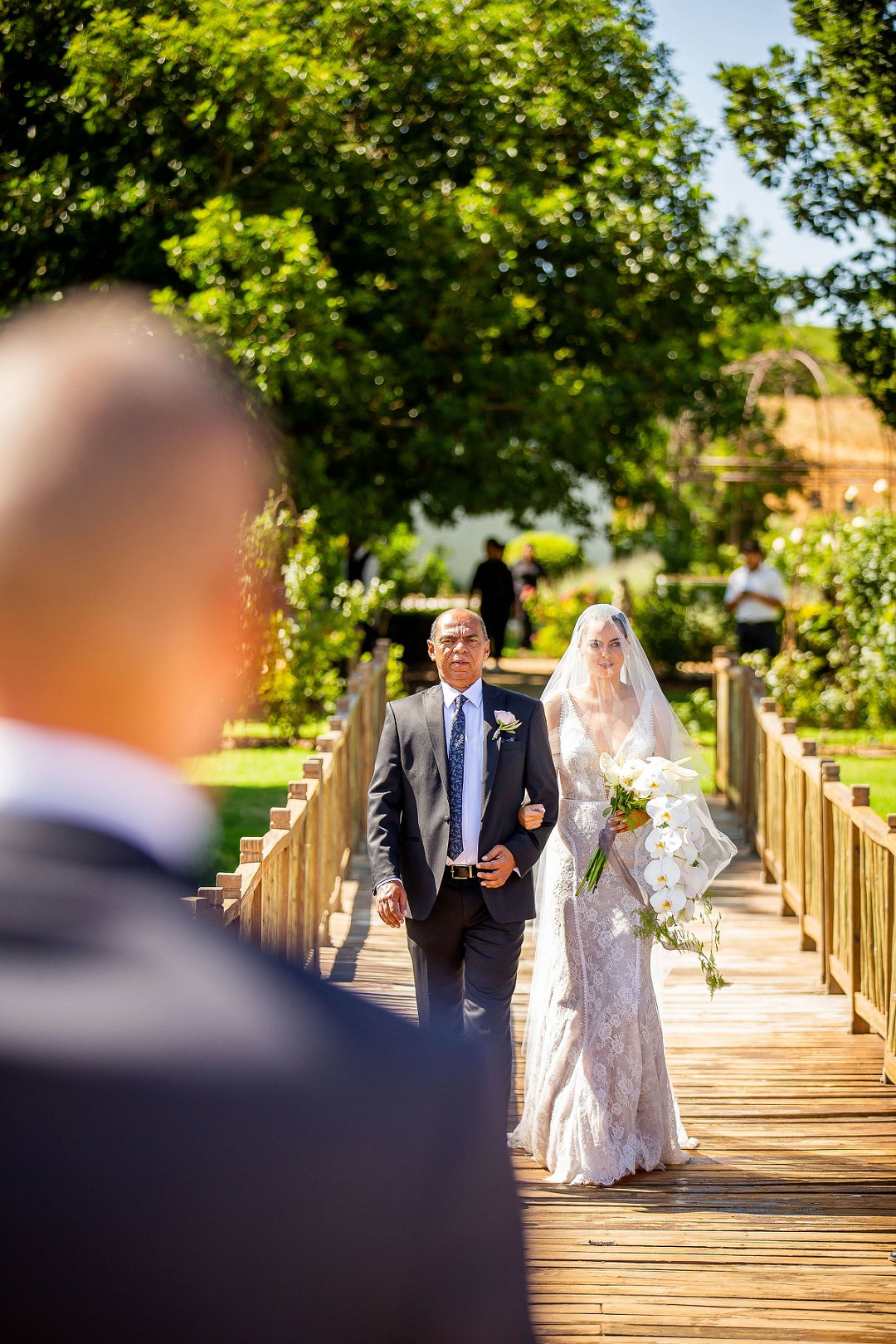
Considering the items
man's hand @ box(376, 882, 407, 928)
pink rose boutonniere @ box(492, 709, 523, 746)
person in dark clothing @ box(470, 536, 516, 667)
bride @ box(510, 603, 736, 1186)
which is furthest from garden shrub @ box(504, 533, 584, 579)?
man's hand @ box(376, 882, 407, 928)

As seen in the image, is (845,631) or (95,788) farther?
(845,631)

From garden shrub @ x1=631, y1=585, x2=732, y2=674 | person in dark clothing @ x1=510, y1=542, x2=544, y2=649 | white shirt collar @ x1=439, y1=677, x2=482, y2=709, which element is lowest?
white shirt collar @ x1=439, y1=677, x2=482, y2=709

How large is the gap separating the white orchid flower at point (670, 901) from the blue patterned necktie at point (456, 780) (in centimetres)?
89

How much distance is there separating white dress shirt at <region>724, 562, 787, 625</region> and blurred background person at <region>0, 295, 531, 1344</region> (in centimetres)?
1470

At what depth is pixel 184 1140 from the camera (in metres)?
1.01

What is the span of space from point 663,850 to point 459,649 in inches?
45.2

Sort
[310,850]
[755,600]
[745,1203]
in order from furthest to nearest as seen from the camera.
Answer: [755,600] < [310,850] < [745,1203]

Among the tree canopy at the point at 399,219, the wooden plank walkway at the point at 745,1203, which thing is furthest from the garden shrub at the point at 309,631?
the wooden plank walkway at the point at 745,1203

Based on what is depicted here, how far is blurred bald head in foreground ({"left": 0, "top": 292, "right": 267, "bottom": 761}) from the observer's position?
39.4 inches

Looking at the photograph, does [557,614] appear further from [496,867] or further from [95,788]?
[95,788]

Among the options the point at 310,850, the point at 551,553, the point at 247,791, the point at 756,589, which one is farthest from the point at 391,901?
the point at 551,553

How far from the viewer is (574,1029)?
561 centimetres

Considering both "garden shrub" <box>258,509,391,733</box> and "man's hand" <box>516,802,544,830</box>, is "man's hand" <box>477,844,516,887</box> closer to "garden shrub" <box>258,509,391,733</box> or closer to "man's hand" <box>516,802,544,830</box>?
"man's hand" <box>516,802,544,830</box>

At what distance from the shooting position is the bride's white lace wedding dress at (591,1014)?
545 centimetres
